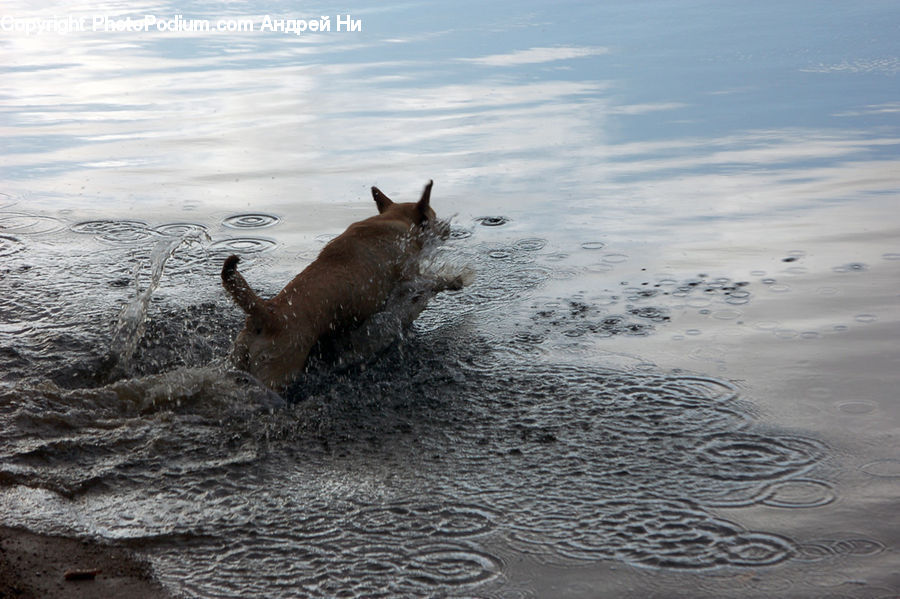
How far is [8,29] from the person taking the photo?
23203 millimetres

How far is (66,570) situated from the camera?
371 centimetres

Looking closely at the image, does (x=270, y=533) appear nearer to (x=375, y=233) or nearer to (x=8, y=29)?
(x=375, y=233)

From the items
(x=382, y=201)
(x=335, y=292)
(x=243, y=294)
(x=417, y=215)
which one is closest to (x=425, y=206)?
(x=417, y=215)

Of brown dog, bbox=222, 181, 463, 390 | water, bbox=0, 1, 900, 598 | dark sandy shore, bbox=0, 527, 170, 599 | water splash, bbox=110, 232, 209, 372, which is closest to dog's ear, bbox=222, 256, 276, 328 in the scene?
brown dog, bbox=222, 181, 463, 390

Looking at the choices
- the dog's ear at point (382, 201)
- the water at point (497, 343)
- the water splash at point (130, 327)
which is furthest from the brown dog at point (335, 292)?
the water splash at point (130, 327)

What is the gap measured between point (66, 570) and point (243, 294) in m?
1.93

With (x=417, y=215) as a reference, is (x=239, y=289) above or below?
below

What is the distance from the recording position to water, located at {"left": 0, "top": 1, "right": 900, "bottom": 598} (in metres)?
3.98

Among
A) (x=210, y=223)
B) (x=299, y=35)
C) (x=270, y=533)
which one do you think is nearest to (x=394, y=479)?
(x=270, y=533)

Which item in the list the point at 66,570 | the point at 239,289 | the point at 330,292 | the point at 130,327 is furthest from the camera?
the point at 130,327

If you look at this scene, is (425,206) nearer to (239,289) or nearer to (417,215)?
(417,215)

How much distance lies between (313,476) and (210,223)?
15.2 feet

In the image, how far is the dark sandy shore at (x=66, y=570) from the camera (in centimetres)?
357

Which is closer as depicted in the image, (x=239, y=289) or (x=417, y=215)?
(x=239, y=289)
